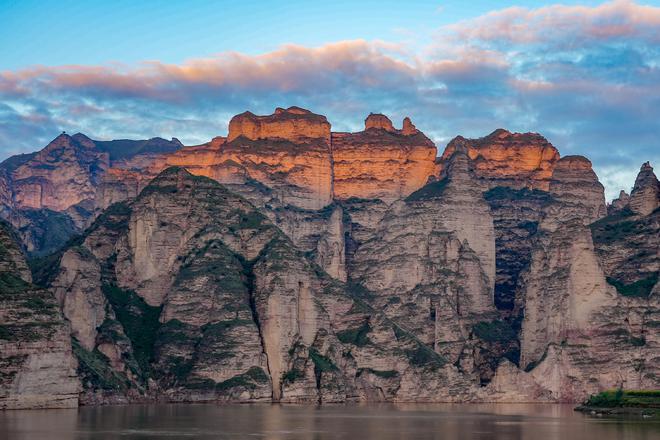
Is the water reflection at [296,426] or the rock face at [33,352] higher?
the rock face at [33,352]

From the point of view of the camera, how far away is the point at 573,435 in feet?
514

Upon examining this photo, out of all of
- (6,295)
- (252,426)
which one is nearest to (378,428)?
(252,426)

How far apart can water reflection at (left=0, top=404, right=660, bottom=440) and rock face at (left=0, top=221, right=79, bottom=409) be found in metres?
4.31

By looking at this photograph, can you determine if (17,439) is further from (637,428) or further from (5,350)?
(637,428)

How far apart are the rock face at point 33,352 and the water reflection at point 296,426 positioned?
170 inches

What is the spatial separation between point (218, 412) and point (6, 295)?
1324 inches

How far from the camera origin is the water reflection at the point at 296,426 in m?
150

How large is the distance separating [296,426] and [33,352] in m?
42.3

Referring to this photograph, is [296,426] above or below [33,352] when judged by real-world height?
below

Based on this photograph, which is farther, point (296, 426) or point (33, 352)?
point (33, 352)

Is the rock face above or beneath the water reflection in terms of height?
above

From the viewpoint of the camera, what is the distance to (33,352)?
618ft

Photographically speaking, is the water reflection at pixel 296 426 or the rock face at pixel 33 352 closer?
the water reflection at pixel 296 426

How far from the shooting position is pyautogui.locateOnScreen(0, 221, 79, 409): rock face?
18625cm
